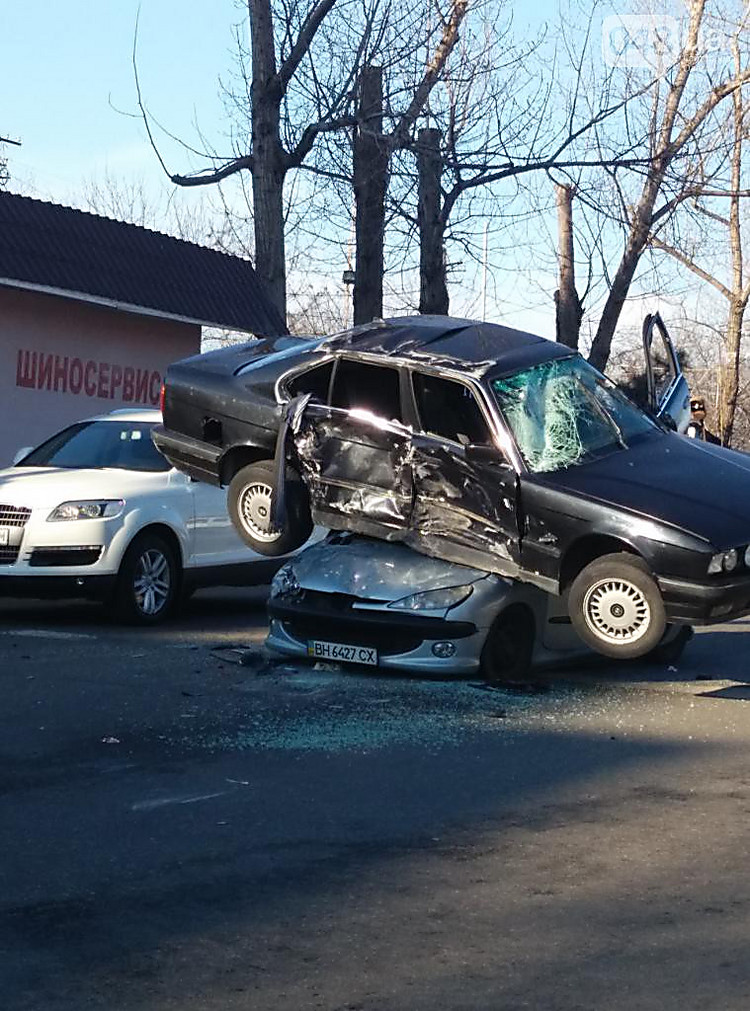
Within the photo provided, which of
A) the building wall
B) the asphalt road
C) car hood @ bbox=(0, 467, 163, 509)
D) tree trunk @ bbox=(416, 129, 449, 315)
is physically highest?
tree trunk @ bbox=(416, 129, 449, 315)

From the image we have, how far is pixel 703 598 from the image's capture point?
8.71m

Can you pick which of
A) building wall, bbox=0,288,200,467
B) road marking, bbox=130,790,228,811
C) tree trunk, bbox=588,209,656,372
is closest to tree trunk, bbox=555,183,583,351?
tree trunk, bbox=588,209,656,372

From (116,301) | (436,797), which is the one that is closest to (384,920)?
(436,797)

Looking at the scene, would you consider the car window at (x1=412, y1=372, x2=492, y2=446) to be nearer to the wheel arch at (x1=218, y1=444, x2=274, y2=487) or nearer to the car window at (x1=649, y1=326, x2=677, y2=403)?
the wheel arch at (x1=218, y1=444, x2=274, y2=487)

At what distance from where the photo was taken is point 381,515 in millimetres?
9766

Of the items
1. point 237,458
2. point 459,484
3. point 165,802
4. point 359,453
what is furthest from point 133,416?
point 165,802

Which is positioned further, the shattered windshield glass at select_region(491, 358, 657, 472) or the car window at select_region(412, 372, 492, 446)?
the car window at select_region(412, 372, 492, 446)

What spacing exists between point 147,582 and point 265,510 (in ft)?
11.0

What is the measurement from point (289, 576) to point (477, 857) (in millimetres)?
4631

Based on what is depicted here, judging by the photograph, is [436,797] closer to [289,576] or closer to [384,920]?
[384,920]

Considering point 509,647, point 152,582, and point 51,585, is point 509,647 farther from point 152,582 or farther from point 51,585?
point 51,585

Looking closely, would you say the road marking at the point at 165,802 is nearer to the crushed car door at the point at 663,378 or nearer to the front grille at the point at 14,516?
the crushed car door at the point at 663,378

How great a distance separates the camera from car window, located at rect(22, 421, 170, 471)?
13906 millimetres

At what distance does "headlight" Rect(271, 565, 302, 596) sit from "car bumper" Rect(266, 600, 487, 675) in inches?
13.1
